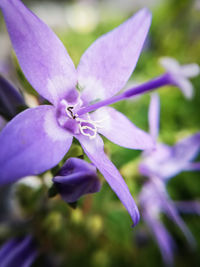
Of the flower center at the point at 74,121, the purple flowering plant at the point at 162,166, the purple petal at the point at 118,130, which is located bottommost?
the purple flowering plant at the point at 162,166

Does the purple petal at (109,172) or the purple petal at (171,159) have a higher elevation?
the purple petal at (109,172)

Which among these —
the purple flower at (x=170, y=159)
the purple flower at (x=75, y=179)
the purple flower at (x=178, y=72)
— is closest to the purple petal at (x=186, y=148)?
the purple flower at (x=170, y=159)

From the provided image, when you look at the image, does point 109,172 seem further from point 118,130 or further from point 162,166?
point 162,166

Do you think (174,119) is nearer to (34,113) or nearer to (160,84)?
(160,84)

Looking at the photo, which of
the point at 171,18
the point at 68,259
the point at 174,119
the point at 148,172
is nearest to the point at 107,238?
the point at 68,259

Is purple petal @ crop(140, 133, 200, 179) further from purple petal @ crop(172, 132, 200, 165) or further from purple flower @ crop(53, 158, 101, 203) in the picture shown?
purple flower @ crop(53, 158, 101, 203)

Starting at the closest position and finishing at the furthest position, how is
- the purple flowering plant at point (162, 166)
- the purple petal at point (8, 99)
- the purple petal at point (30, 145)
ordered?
the purple petal at point (30, 145) → the purple petal at point (8, 99) → the purple flowering plant at point (162, 166)

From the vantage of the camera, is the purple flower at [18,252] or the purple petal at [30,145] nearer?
the purple petal at [30,145]

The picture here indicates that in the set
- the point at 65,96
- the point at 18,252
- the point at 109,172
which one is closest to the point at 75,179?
the point at 109,172

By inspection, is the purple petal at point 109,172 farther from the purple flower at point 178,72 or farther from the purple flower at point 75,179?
the purple flower at point 178,72
